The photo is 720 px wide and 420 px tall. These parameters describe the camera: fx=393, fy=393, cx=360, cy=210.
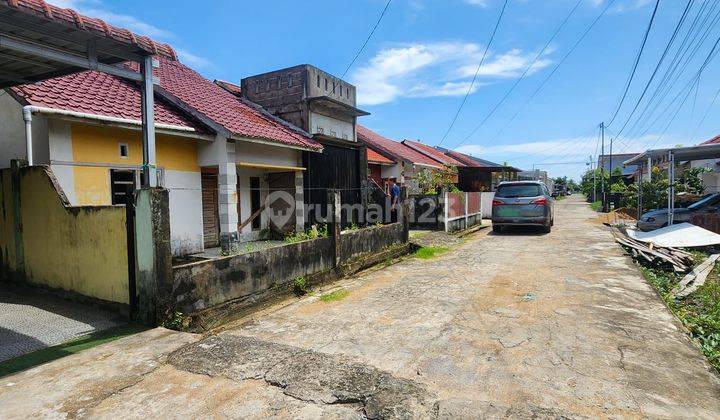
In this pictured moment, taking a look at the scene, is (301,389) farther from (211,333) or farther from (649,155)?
(649,155)

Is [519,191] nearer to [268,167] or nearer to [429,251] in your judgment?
[429,251]

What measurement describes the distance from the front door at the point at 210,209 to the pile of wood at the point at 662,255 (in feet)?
32.2

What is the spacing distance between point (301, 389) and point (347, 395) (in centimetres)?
36

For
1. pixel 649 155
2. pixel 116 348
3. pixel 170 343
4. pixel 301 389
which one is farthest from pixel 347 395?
pixel 649 155

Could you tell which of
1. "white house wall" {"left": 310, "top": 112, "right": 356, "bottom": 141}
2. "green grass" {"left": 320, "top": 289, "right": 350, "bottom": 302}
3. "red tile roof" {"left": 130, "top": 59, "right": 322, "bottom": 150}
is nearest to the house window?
"red tile roof" {"left": 130, "top": 59, "right": 322, "bottom": 150}

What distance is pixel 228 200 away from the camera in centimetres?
939

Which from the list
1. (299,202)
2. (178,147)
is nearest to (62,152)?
(178,147)

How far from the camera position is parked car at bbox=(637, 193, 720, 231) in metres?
10.9

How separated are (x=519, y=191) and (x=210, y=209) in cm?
925

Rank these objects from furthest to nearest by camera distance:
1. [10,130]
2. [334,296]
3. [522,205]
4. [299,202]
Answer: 1. [522,205]
2. [299,202]
3. [10,130]
4. [334,296]

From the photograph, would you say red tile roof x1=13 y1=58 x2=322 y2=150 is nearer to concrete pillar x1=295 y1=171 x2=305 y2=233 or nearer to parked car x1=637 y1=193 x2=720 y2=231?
concrete pillar x1=295 y1=171 x2=305 y2=233

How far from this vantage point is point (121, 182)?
7.71m

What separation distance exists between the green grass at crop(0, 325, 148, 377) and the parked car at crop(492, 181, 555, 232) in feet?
36.0

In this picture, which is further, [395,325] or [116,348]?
[395,325]
